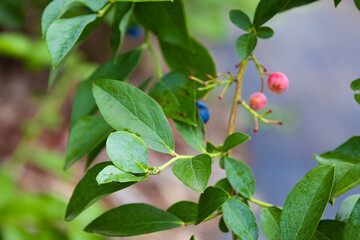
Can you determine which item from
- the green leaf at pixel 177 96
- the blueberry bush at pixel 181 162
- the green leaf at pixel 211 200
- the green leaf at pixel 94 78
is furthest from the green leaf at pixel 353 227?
the green leaf at pixel 94 78

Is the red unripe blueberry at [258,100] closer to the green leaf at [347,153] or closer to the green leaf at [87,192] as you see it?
the green leaf at [347,153]

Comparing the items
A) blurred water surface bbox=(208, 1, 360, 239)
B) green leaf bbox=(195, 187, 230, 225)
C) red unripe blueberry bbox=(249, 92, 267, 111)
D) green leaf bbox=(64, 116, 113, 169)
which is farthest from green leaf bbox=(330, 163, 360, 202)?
blurred water surface bbox=(208, 1, 360, 239)

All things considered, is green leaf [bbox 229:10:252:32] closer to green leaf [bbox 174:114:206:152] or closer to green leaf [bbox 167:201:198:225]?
green leaf [bbox 174:114:206:152]

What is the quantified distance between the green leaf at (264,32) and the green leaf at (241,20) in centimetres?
1

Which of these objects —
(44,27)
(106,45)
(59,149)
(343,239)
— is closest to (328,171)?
(343,239)

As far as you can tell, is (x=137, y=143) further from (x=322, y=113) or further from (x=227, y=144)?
(x=322, y=113)

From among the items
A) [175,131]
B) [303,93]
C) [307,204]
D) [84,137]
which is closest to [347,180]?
[307,204]

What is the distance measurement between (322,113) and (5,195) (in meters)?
2.91

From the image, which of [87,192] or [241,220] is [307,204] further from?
[87,192]

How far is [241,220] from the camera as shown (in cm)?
49

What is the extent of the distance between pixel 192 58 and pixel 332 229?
0.41 meters

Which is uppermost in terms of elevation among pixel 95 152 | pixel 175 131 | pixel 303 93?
pixel 95 152

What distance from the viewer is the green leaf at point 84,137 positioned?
0.67 m

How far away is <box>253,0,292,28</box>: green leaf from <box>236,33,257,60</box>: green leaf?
24 mm
